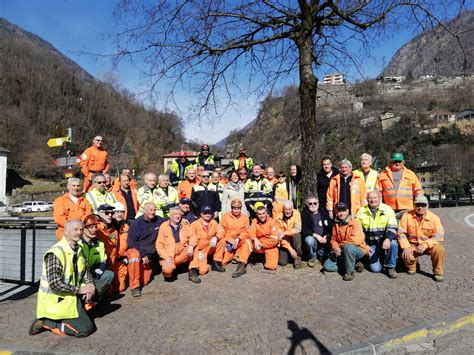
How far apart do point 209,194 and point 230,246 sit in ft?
4.51

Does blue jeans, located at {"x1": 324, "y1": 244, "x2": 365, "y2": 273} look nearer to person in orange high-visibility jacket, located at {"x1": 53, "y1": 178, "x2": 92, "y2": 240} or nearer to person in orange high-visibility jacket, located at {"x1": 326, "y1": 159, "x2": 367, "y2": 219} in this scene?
person in orange high-visibility jacket, located at {"x1": 326, "y1": 159, "x2": 367, "y2": 219}

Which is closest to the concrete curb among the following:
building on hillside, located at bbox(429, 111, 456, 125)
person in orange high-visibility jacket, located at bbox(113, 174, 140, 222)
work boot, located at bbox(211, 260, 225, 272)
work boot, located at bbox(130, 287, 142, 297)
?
work boot, located at bbox(130, 287, 142, 297)

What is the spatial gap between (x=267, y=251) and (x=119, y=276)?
278 cm

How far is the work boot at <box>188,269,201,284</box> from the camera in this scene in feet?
20.9

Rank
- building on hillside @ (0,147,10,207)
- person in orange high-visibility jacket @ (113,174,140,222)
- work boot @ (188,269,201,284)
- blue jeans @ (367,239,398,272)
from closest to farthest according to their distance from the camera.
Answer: work boot @ (188,269,201,284)
blue jeans @ (367,239,398,272)
person in orange high-visibility jacket @ (113,174,140,222)
building on hillside @ (0,147,10,207)

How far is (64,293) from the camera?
4.31 meters

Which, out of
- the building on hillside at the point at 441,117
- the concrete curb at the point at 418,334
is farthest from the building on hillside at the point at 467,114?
the concrete curb at the point at 418,334

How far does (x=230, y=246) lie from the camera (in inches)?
288

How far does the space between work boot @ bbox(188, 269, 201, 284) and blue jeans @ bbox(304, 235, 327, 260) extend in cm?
221

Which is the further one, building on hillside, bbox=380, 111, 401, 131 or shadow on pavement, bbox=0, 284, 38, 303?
building on hillside, bbox=380, 111, 401, 131

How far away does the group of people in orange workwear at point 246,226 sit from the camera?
6.00 metres

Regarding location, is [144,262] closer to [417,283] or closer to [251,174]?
[251,174]

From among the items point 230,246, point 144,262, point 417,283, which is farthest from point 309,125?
point 144,262

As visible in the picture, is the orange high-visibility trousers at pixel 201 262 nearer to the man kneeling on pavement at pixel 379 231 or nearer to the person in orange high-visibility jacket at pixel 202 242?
the person in orange high-visibility jacket at pixel 202 242
